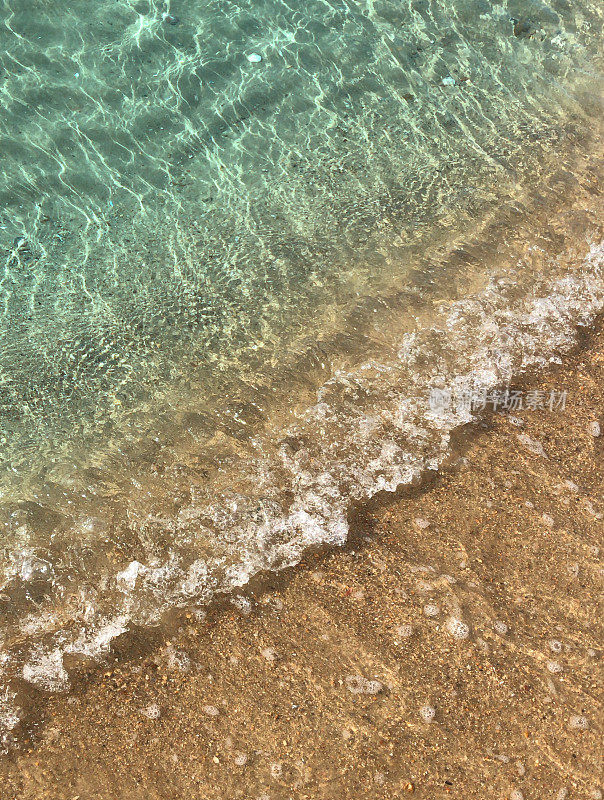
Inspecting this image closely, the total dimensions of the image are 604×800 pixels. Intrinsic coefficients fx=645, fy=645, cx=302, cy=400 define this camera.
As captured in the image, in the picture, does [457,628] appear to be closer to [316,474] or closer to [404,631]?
[404,631]

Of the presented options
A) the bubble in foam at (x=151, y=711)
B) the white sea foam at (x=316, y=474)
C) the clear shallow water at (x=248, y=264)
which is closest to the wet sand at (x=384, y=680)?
the bubble in foam at (x=151, y=711)

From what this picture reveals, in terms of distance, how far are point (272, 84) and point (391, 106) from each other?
1161 mm

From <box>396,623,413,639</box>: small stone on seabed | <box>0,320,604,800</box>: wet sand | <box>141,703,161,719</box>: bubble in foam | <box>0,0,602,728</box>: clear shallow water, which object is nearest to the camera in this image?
<box>0,320,604,800</box>: wet sand

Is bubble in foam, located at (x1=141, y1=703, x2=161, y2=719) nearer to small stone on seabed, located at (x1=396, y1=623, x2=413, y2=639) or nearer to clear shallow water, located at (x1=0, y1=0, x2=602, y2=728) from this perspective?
clear shallow water, located at (x1=0, y1=0, x2=602, y2=728)

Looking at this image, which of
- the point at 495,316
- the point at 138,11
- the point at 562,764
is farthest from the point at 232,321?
the point at 138,11

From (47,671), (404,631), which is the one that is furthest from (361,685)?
(47,671)

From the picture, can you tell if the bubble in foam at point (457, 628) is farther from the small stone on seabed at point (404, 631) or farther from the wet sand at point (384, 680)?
the small stone on seabed at point (404, 631)

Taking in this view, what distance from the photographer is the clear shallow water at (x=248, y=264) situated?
Answer: 3854 mm

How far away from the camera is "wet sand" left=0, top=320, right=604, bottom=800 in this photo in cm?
306

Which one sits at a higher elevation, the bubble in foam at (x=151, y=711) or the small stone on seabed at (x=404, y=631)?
the small stone on seabed at (x=404, y=631)

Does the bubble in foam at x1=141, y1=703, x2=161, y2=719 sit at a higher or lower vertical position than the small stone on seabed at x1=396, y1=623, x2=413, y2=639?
lower

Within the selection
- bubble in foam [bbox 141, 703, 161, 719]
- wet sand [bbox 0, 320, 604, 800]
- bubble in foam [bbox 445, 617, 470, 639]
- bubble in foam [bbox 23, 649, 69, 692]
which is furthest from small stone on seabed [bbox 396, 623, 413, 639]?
bubble in foam [bbox 23, 649, 69, 692]

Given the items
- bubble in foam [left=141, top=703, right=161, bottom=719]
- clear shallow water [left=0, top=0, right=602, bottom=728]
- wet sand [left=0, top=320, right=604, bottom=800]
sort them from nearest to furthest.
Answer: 1. wet sand [left=0, top=320, right=604, bottom=800]
2. bubble in foam [left=141, top=703, right=161, bottom=719]
3. clear shallow water [left=0, top=0, right=602, bottom=728]

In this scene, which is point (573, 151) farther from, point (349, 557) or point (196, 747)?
point (196, 747)
